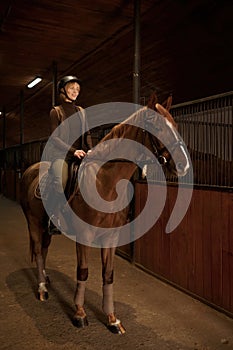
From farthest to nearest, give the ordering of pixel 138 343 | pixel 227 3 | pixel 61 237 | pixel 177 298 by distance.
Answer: pixel 61 237
pixel 227 3
pixel 177 298
pixel 138 343

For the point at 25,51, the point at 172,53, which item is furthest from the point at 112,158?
the point at 25,51

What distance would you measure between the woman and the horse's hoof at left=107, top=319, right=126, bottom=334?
953mm

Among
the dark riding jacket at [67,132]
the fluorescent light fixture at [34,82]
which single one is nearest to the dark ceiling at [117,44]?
the fluorescent light fixture at [34,82]

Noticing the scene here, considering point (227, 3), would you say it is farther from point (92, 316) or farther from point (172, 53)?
point (92, 316)

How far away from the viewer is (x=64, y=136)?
2.62 meters

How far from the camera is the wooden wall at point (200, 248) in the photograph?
262 centimetres

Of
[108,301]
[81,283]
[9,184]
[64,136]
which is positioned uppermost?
[64,136]

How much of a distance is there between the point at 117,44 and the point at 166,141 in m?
4.26

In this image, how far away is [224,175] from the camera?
2.81 meters

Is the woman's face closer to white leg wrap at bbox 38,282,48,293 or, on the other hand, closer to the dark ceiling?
white leg wrap at bbox 38,282,48,293

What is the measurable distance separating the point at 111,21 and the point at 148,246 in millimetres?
3324

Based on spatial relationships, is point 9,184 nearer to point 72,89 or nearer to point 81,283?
point 72,89

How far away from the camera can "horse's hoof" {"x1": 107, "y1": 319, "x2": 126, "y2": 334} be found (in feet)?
7.75

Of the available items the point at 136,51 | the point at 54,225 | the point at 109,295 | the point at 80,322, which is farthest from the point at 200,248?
the point at 136,51
